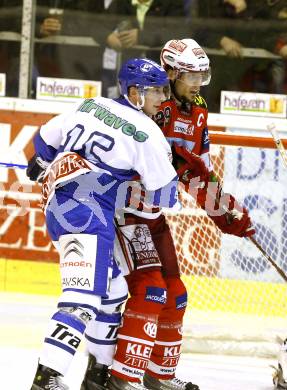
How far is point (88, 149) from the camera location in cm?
377

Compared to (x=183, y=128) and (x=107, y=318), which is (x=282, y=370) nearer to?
(x=107, y=318)

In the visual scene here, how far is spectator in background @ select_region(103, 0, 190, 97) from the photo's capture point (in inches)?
248

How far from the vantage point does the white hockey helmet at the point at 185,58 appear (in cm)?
420

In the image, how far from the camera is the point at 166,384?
428cm

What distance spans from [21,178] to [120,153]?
2414mm

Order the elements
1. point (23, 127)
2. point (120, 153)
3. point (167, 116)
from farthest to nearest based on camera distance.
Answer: point (23, 127) < point (167, 116) < point (120, 153)

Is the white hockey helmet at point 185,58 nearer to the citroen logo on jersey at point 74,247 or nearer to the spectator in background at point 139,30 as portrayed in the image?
the citroen logo on jersey at point 74,247

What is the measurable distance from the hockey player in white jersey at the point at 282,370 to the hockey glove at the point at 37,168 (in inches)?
45.1

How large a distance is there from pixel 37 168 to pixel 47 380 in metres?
0.83

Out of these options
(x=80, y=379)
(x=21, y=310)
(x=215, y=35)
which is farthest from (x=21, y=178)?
(x=80, y=379)

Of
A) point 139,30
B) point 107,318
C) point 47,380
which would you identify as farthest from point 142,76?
point 139,30

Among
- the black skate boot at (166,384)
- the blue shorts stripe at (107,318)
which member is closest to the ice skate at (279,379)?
the black skate boot at (166,384)

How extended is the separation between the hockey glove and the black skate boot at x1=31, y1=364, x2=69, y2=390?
744 mm

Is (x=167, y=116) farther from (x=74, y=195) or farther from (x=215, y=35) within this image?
(x=215, y=35)
